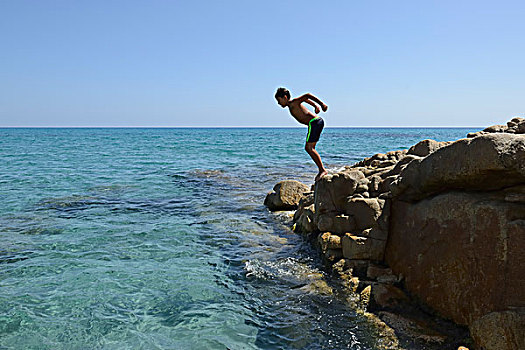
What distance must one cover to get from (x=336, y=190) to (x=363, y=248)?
162cm

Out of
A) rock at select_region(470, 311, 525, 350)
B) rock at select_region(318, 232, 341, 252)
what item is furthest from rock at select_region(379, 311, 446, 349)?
rock at select_region(318, 232, 341, 252)

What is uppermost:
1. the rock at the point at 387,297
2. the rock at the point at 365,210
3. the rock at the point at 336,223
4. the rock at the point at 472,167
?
the rock at the point at 472,167

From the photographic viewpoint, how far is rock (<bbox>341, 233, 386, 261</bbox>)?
6.74m

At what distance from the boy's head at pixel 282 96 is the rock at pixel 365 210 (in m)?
3.38

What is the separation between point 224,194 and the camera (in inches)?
631

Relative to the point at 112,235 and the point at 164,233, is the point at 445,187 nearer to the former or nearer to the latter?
the point at 164,233

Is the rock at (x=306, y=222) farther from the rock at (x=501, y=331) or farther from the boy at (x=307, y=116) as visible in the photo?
the rock at (x=501, y=331)

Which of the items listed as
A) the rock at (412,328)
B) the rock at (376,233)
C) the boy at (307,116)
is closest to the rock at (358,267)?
the rock at (376,233)

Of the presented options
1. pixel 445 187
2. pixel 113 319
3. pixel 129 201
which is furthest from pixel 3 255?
pixel 445 187

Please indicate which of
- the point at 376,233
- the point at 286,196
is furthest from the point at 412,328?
the point at 286,196

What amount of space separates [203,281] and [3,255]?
176 inches

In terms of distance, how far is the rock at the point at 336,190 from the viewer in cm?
809

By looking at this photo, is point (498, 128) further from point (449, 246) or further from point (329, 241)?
point (329, 241)

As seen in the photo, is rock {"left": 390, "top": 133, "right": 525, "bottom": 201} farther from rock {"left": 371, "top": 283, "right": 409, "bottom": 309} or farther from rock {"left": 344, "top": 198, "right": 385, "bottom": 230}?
rock {"left": 371, "top": 283, "right": 409, "bottom": 309}
